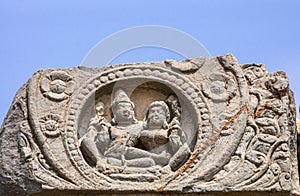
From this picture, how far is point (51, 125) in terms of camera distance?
30.2 ft

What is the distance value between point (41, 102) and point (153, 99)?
39.4 inches

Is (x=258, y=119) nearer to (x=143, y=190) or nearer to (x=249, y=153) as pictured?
(x=249, y=153)

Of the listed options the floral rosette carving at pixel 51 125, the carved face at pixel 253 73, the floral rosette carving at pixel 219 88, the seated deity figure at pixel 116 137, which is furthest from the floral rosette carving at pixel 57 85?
the carved face at pixel 253 73

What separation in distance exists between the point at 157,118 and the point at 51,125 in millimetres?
925

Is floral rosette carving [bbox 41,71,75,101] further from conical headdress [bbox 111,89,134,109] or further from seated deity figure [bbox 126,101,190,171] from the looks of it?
seated deity figure [bbox 126,101,190,171]

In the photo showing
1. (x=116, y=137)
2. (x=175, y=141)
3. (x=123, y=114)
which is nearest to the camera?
(x=175, y=141)

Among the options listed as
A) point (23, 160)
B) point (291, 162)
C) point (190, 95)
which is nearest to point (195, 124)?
point (190, 95)

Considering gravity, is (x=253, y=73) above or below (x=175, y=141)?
above

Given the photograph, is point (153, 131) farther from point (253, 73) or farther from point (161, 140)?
point (253, 73)

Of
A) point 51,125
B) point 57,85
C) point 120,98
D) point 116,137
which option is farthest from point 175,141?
point 57,85

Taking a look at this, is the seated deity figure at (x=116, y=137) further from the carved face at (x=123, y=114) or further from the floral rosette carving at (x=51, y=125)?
the floral rosette carving at (x=51, y=125)

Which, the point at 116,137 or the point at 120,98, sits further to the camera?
the point at 120,98

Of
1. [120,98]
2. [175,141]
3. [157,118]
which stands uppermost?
[120,98]

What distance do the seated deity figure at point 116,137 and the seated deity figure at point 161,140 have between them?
0.21 feet
